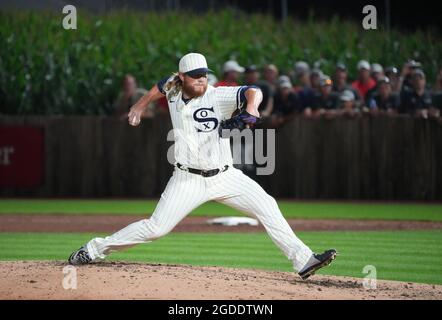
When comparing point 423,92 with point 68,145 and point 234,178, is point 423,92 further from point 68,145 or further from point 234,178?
point 234,178

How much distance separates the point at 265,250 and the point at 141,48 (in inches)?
567

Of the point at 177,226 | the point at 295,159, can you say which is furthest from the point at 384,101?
the point at 177,226

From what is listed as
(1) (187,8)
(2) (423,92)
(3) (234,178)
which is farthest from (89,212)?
(1) (187,8)

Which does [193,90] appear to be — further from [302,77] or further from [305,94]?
[302,77]

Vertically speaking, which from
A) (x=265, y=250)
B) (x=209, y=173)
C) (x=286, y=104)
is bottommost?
(x=265, y=250)

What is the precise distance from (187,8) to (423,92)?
12591mm

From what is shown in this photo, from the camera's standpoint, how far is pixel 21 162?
20328 mm

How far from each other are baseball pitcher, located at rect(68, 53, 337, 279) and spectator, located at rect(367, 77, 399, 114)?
10.5m

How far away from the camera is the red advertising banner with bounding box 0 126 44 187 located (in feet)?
66.7

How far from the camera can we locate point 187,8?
2997 centimetres

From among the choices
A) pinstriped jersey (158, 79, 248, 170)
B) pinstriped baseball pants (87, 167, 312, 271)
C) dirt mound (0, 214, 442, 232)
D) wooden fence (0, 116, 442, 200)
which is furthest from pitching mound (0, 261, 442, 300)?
wooden fence (0, 116, 442, 200)

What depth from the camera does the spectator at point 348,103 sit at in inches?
754

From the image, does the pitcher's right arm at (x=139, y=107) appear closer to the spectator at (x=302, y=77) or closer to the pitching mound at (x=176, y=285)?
the pitching mound at (x=176, y=285)

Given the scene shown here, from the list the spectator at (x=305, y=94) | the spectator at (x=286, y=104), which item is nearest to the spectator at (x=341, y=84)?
the spectator at (x=305, y=94)
